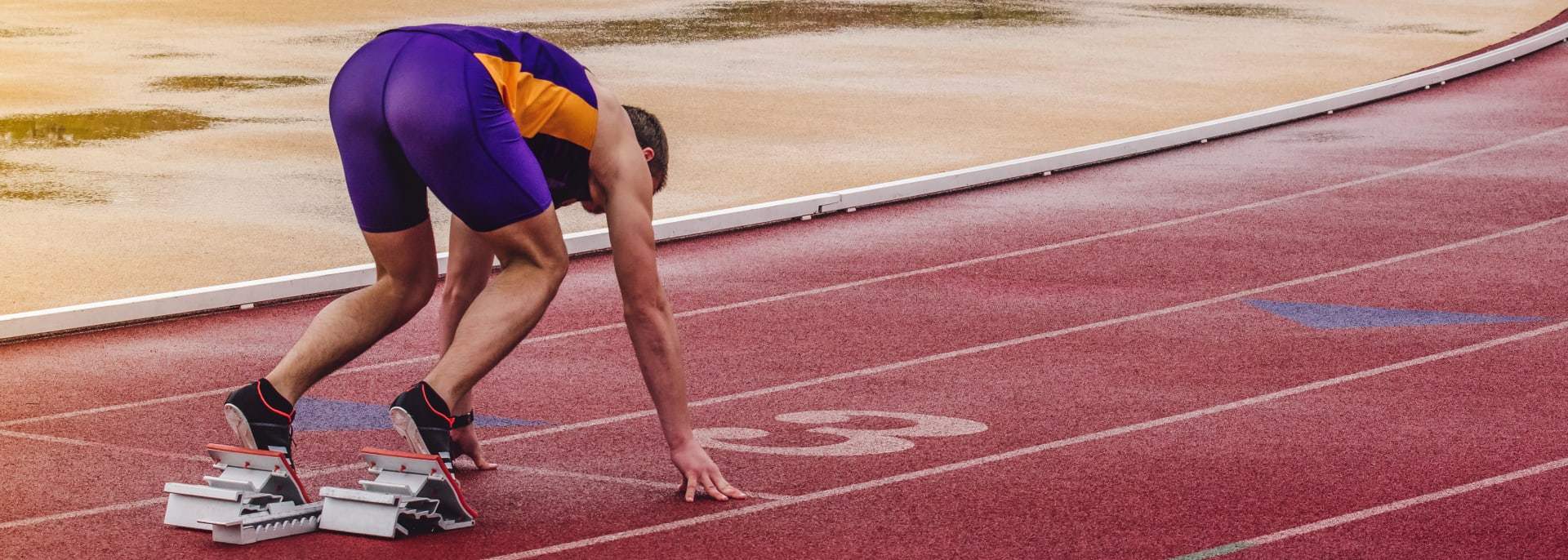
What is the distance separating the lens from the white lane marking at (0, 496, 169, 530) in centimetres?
453

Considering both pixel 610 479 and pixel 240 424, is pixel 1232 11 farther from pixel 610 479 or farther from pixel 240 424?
pixel 240 424

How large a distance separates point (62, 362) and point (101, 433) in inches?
42.6

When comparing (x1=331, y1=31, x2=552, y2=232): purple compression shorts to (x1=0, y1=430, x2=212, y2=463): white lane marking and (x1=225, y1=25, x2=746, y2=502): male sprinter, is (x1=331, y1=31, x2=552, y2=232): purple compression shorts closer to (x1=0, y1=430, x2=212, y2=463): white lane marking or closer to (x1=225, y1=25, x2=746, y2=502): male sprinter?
(x1=225, y1=25, x2=746, y2=502): male sprinter

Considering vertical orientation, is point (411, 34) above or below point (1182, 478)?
above

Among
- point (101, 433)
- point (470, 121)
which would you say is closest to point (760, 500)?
point (470, 121)

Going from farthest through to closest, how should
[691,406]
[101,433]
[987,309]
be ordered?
[987,309], [691,406], [101,433]

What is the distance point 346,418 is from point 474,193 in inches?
74.4

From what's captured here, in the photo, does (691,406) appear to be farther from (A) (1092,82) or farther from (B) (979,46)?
(B) (979,46)

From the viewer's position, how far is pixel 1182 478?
5012 millimetres

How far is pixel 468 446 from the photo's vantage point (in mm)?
5039

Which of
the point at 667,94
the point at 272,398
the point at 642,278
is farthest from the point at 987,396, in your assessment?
the point at 667,94

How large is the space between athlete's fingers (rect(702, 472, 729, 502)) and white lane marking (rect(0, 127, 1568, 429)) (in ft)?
7.45

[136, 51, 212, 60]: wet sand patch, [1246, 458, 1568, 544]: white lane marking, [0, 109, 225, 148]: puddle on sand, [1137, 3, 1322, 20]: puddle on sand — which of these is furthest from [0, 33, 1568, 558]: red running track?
[1137, 3, 1322, 20]: puddle on sand

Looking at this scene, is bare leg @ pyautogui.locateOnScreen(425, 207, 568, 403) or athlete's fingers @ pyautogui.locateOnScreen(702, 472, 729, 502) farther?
athlete's fingers @ pyautogui.locateOnScreen(702, 472, 729, 502)
